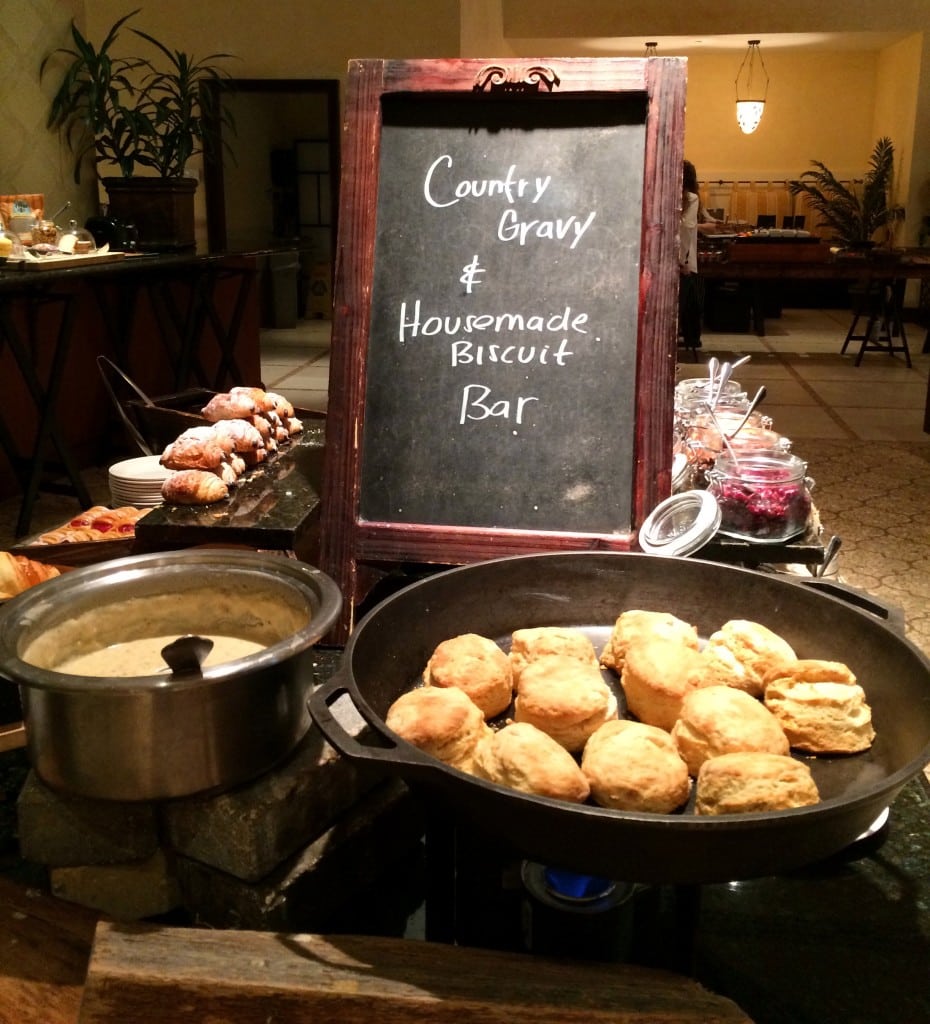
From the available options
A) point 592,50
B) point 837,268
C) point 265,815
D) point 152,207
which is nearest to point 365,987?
point 265,815

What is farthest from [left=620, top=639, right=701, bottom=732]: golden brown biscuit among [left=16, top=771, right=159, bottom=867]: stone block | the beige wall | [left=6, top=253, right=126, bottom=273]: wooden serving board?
the beige wall

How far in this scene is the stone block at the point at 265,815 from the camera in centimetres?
102

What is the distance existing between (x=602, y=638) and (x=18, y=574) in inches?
35.4

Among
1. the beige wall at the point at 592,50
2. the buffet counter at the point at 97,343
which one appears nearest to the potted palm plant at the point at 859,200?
the beige wall at the point at 592,50

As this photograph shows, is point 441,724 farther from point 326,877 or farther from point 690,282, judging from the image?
point 690,282

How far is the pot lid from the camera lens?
1308 millimetres

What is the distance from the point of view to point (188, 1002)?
0.87m

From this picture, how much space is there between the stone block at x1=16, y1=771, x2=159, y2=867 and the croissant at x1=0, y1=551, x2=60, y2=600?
0.41 m

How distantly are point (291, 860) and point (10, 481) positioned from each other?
411cm

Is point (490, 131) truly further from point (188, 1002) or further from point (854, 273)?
point (854, 273)

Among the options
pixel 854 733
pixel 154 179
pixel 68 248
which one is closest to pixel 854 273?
pixel 154 179

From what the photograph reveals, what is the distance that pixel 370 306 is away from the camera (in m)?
1.52

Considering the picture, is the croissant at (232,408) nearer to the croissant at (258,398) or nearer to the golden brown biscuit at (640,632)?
the croissant at (258,398)

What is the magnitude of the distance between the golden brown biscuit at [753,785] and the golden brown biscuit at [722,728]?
0.05 m
